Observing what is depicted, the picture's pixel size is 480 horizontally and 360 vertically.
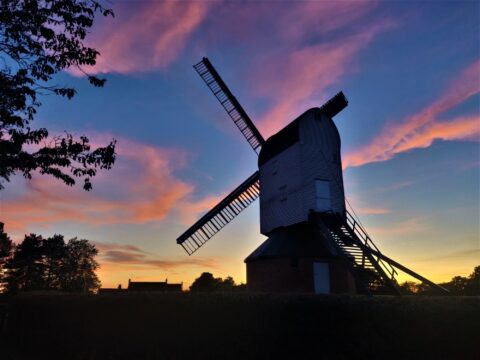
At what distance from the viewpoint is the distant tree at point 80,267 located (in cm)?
7062

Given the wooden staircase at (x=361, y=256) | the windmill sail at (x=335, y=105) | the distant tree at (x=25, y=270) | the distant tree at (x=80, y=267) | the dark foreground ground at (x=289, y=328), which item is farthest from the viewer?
the distant tree at (x=80, y=267)

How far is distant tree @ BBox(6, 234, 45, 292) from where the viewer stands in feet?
205

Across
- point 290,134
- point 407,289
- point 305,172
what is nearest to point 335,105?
point 290,134

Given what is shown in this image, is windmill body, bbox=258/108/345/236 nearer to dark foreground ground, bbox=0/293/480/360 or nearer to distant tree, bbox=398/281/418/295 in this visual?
distant tree, bbox=398/281/418/295

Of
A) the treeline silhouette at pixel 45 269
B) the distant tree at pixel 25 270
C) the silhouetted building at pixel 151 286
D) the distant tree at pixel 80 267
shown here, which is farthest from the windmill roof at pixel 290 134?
the distant tree at pixel 80 267

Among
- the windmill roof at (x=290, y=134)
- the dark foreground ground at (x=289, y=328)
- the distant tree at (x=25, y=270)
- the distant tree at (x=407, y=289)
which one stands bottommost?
the dark foreground ground at (x=289, y=328)

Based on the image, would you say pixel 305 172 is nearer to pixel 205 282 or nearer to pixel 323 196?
pixel 323 196

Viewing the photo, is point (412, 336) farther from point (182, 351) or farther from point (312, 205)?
point (312, 205)

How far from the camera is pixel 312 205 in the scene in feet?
74.9

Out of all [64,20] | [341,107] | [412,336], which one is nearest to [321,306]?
[412,336]

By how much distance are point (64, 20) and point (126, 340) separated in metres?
12.9

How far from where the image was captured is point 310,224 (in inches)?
933

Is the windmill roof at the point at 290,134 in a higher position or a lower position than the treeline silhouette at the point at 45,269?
higher

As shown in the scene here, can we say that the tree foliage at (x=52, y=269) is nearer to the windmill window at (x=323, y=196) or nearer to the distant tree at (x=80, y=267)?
the distant tree at (x=80, y=267)
